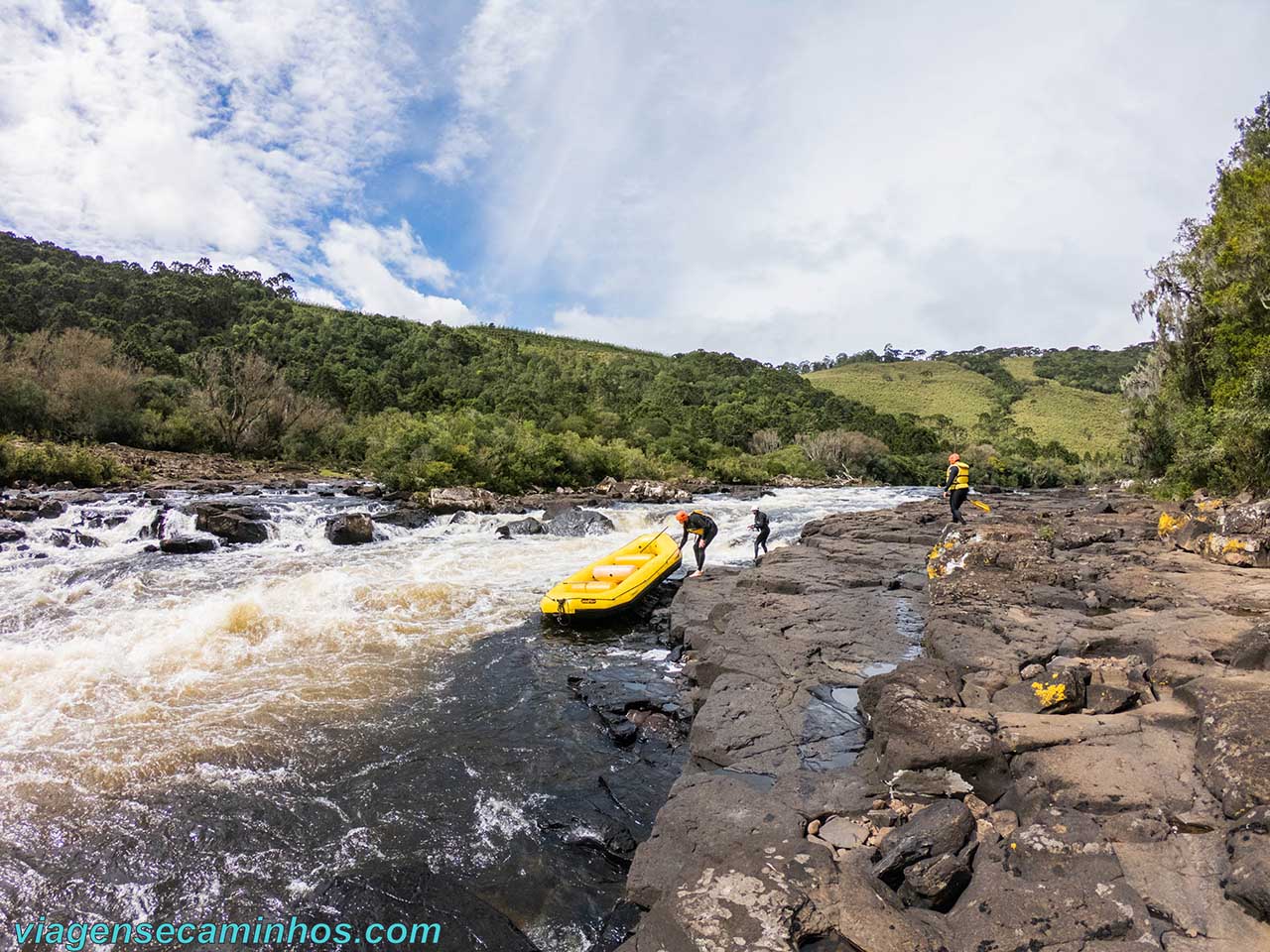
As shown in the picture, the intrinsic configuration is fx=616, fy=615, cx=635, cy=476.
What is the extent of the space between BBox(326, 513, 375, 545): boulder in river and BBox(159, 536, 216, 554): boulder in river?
2.79 meters

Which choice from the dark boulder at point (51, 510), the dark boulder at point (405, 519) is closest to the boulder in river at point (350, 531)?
the dark boulder at point (405, 519)

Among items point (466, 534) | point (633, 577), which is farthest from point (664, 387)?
point (633, 577)

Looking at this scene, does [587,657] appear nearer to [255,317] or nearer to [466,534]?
[466,534]

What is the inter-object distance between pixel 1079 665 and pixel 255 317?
78905mm

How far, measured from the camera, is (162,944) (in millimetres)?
4113

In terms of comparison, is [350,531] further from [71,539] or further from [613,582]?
[613,582]

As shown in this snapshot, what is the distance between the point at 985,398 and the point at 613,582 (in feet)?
320

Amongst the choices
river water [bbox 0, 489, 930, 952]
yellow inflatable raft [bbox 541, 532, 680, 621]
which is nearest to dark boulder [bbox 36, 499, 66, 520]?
river water [bbox 0, 489, 930, 952]

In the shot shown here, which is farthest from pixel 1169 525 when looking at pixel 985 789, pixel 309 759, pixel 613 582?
pixel 309 759

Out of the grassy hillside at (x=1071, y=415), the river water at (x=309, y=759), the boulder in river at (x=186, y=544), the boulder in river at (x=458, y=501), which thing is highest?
the grassy hillside at (x=1071, y=415)

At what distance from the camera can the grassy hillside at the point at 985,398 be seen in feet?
235

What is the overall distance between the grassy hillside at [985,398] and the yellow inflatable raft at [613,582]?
183 feet

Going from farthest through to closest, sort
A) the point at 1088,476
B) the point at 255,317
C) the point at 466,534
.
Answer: the point at 255,317
the point at 1088,476
the point at 466,534

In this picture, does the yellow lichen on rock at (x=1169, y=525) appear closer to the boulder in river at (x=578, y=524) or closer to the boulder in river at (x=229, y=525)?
the boulder in river at (x=578, y=524)
